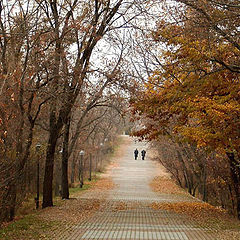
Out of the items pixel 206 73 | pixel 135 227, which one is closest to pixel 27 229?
pixel 135 227

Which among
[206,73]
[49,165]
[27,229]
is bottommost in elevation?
[27,229]

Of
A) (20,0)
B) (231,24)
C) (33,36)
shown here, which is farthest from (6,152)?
(231,24)

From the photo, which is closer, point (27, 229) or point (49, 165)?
point (27, 229)

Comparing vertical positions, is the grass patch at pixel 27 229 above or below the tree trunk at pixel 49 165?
below

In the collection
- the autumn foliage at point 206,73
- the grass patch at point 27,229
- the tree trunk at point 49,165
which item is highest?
the autumn foliage at point 206,73

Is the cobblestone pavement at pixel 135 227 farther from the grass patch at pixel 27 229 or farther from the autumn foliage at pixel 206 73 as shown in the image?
the autumn foliage at pixel 206 73

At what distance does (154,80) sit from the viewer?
1738cm

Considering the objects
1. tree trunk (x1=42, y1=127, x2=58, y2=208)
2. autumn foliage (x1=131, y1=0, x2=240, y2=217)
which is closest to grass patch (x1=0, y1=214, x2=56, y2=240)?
tree trunk (x1=42, y1=127, x2=58, y2=208)

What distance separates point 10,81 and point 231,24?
20.4 ft

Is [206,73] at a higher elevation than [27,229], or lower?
higher

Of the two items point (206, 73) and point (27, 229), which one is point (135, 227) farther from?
point (206, 73)

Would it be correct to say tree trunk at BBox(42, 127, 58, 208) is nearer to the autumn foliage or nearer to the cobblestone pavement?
the cobblestone pavement

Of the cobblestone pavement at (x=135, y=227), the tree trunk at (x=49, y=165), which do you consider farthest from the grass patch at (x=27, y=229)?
the tree trunk at (x=49, y=165)

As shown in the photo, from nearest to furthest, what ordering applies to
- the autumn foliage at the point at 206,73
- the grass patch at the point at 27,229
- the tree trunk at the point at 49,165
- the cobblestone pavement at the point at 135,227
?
the grass patch at the point at 27,229 → the cobblestone pavement at the point at 135,227 → the autumn foliage at the point at 206,73 → the tree trunk at the point at 49,165
